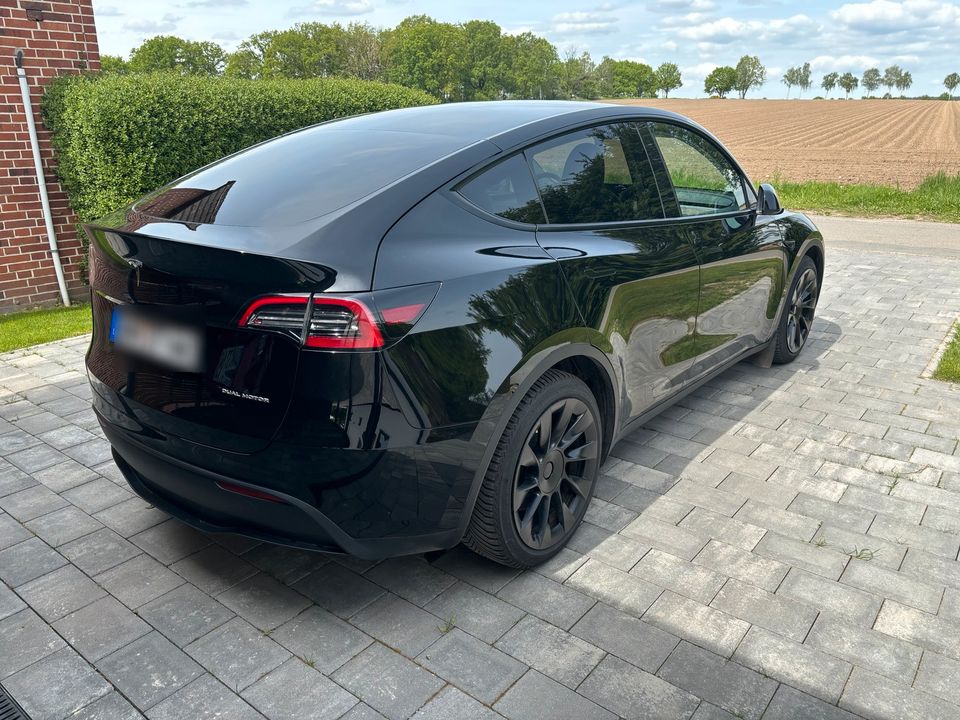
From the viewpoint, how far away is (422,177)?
8.63ft

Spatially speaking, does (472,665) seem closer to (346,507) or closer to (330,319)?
(346,507)

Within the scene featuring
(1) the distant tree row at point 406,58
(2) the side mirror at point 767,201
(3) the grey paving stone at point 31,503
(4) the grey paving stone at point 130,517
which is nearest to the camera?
(4) the grey paving stone at point 130,517

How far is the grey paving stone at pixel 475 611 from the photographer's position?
2.65 m

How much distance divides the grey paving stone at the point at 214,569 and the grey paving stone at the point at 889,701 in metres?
2.12

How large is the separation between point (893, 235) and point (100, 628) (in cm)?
1235

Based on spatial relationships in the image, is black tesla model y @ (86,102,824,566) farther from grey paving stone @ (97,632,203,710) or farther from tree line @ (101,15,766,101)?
tree line @ (101,15,766,101)

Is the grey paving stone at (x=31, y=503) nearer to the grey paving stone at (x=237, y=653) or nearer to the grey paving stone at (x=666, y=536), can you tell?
the grey paving stone at (x=237, y=653)

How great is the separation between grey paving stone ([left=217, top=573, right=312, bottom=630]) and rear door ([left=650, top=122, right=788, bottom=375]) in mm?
2327

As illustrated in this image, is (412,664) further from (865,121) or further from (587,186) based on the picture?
(865,121)

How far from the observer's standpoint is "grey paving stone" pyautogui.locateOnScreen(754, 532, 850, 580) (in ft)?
10.0

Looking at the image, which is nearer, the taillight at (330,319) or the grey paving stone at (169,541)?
the taillight at (330,319)

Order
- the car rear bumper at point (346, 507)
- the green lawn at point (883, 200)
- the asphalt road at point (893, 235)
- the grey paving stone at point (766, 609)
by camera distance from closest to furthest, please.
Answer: the car rear bumper at point (346, 507)
the grey paving stone at point (766, 609)
the asphalt road at point (893, 235)
the green lawn at point (883, 200)

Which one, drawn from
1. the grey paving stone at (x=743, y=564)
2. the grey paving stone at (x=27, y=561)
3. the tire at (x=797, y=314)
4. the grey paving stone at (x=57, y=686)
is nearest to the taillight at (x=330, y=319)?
→ the grey paving stone at (x=57, y=686)

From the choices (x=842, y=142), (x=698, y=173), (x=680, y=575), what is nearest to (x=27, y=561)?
(x=680, y=575)
